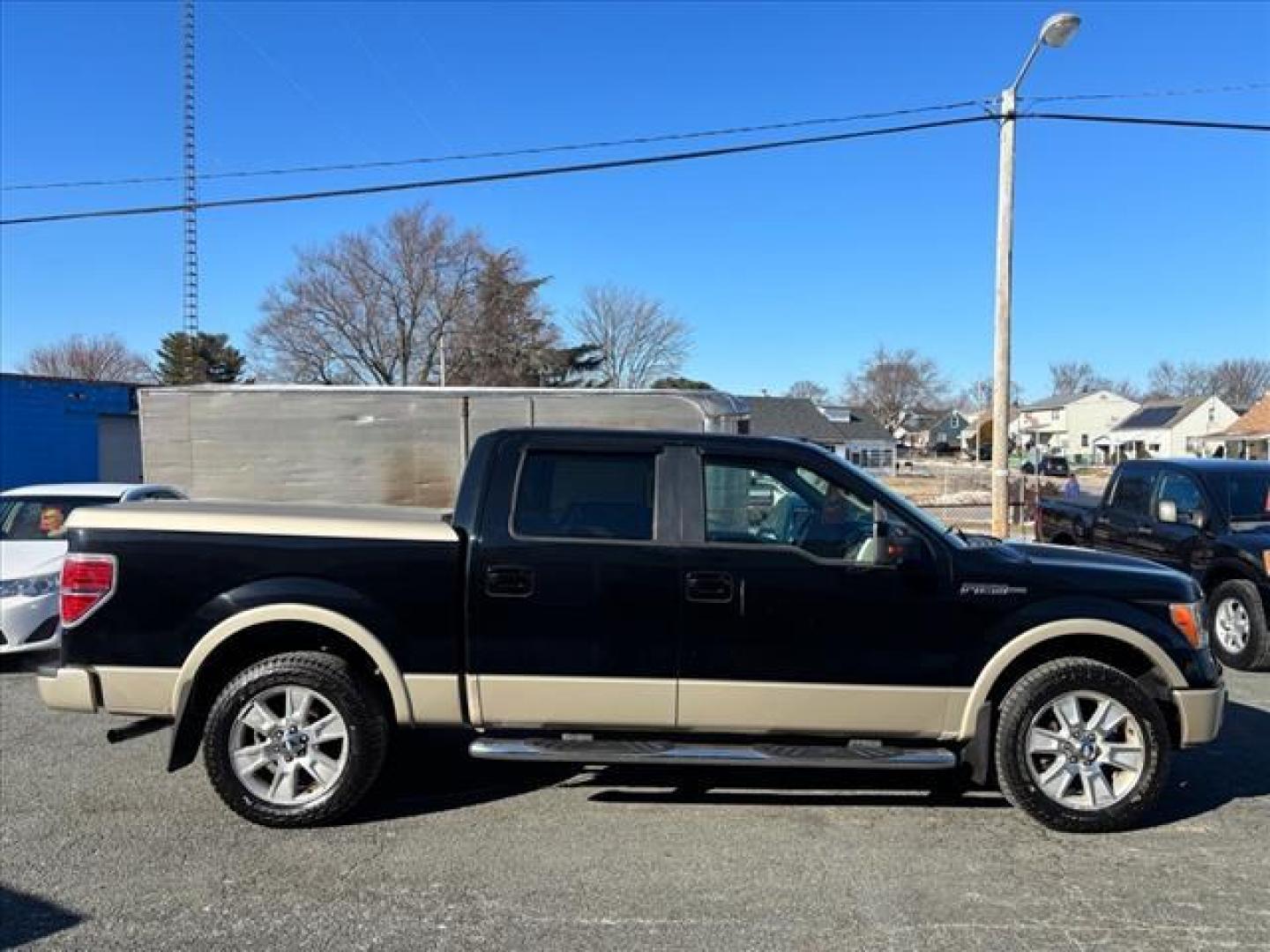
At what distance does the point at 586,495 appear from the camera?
4.35m

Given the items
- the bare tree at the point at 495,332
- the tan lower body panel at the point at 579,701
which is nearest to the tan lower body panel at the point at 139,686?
the tan lower body panel at the point at 579,701

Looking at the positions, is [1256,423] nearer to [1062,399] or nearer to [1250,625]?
[1250,625]

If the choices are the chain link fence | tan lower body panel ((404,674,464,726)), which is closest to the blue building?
tan lower body panel ((404,674,464,726))

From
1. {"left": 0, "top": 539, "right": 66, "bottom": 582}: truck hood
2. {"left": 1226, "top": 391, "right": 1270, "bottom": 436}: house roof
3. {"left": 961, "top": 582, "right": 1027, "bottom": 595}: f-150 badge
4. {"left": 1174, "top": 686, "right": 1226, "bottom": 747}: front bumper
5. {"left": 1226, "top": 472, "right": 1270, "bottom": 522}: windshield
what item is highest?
{"left": 1226, "top": 391, "right": 1270, "bottom": 436}: house roof

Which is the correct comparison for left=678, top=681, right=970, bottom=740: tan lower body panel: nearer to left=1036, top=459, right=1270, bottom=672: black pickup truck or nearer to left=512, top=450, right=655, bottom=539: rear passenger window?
left=512, top=450, right=655, bottom=539: rear passenger window

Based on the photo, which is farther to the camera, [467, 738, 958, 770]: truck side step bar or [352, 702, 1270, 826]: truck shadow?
[352, 702, 1270, 826]: truck shadow

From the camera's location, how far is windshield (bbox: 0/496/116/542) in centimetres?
796

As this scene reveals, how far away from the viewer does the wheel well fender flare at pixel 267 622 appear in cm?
409

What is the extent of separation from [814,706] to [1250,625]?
5465mm

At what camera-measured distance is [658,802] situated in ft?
14.7

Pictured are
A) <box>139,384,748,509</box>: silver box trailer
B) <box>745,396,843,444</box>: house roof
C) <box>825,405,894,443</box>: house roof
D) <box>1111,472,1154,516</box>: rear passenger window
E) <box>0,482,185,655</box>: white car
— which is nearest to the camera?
<box>0,482,185,655</box>: white car

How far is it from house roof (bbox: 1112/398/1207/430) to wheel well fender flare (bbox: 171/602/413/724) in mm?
96104

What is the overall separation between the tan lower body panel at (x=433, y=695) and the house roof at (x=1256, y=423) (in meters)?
53.0

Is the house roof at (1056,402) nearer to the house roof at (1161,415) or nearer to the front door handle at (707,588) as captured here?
the house roof at (1161,415)
